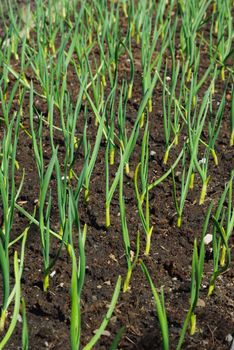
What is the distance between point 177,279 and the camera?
2.45 meters

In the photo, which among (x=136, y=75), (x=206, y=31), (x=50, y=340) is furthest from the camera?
(x=206, y=31)

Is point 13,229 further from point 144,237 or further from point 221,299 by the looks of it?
point 221,299

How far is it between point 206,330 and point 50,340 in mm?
467

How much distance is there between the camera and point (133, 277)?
8.00ft

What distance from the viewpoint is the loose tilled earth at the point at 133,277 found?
2211 mm

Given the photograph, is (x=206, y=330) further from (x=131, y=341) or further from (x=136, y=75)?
(x=136, y=75)

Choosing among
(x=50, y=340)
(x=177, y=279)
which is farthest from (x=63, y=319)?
(x=177, y=279)

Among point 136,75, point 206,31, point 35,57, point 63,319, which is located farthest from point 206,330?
point 206,31

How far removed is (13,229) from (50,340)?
1.85 feet

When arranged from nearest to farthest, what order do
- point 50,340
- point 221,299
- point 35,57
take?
point 50,340 < point 221,299 < point 35,57

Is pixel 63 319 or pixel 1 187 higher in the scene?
pixel 1 187

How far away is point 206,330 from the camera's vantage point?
224 cm

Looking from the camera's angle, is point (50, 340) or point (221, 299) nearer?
Result: point (50, 340)

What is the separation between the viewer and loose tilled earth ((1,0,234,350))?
7.25 ft
